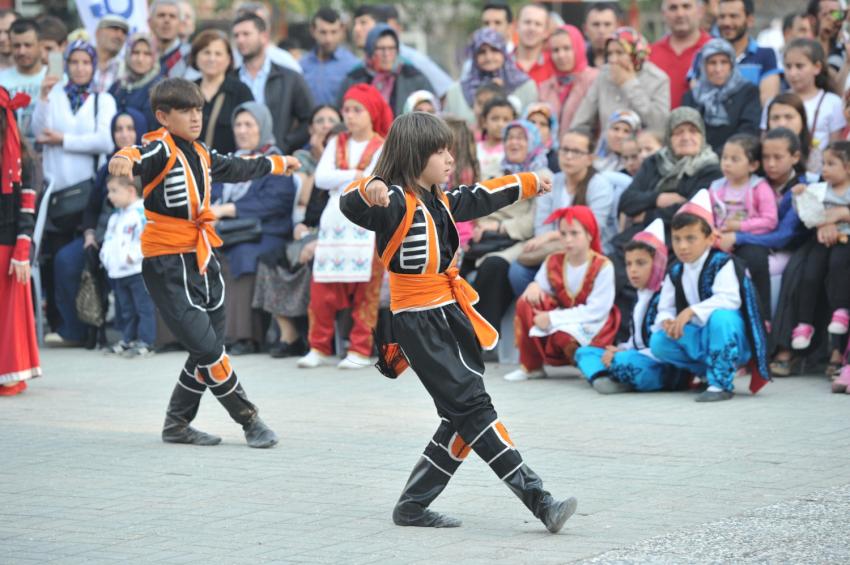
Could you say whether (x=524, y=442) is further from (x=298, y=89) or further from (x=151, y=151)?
(x=298, y=89)

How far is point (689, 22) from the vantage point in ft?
40.1

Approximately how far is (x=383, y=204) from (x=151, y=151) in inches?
95.2

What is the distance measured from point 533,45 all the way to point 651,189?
2989mm

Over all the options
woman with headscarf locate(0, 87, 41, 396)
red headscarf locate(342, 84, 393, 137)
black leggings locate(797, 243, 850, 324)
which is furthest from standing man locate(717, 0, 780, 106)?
woman with headscarf locate(0, 87, 41, 396)

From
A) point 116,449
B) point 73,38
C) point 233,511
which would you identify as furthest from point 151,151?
point 73,38

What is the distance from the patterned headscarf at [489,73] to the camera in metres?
12.5

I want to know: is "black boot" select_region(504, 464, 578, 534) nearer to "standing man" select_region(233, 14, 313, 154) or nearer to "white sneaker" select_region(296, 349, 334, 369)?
"white sneaker" select_region(296, 349, 334, 369)

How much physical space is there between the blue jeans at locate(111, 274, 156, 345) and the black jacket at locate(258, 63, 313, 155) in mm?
1886

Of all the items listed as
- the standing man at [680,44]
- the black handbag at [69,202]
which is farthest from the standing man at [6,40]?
the standing man at [680,44]

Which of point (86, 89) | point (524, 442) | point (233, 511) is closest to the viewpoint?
point (233, 511)

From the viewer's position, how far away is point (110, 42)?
551 inches

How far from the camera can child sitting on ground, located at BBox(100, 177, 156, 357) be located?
12.0 meters

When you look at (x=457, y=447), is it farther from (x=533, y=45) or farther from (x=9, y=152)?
(x=533, y=45)

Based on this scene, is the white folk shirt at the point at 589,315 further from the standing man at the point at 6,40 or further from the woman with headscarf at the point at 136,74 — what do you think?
the standing man at the point at 6,40
